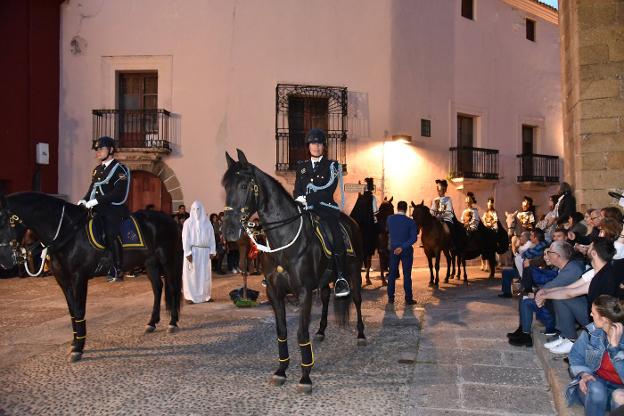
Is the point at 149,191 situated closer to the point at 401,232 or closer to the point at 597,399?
the point at 401,232

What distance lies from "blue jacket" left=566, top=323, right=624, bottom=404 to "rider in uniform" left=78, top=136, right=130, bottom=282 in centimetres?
497

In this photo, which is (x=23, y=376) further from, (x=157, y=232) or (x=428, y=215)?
(x=428, y=215)

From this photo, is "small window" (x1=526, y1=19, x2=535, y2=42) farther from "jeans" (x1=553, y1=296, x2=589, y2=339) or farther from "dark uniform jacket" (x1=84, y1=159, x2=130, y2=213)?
"dark uniform jacket" (x1=84, y1=159, x2=130, y2=213)

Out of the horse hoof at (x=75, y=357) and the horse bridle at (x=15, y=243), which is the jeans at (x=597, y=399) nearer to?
the horse hoof at (x=75, y=357)

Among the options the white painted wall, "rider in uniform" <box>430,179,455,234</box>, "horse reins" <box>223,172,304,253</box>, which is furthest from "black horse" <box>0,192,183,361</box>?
the white painted wall

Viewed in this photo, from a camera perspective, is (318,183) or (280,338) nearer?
(280,338)

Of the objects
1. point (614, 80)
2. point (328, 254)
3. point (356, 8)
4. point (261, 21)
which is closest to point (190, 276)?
point (328, 254)

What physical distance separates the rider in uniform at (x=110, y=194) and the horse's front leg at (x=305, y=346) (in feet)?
8.91

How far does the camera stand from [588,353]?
153 inches

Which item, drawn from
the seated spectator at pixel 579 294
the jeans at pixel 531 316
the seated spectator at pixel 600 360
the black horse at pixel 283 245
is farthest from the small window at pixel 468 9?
the seated spectator at pixel 600 360

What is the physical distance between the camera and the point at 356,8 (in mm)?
15570

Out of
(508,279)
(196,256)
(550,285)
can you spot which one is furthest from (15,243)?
(508,279)

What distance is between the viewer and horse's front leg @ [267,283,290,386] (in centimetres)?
487

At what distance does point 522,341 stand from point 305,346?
2.81 meters
